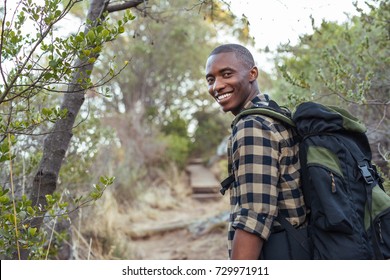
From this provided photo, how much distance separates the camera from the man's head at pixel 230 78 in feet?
6.70

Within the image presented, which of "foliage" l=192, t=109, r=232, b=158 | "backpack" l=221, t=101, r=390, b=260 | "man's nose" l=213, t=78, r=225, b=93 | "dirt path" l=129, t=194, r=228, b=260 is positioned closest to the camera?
"backpack" l=221, t=101, r=390, b=260

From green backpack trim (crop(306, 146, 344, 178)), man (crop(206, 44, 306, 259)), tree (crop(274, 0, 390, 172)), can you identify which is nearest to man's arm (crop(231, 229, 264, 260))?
man (crop(206, 44, 306, 259))

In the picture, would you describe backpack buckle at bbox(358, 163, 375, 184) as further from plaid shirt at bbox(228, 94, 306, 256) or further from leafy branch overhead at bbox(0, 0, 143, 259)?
leafy branch overhead at bbox(0, 0, 143, 259)

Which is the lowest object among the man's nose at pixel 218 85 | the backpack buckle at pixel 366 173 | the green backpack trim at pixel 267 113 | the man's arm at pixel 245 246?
the man's arm at pixel 245 246

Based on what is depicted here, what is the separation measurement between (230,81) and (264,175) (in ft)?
1.62

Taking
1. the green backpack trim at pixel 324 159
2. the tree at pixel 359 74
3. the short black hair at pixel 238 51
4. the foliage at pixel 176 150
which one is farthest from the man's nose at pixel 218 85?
the foliage at pixel 176 150

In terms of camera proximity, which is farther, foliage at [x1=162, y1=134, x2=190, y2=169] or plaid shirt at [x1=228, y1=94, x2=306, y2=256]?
foliage at [x1=162, y1=134, x2=190, y2=169]

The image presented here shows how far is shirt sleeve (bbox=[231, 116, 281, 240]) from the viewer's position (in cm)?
171

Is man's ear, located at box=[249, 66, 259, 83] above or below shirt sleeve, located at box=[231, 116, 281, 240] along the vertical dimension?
above

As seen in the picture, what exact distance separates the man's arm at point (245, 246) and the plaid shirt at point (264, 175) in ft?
0.08

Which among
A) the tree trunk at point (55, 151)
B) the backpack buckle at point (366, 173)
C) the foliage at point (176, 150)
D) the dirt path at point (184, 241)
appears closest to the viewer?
the backpack buckle at point (366, 173)

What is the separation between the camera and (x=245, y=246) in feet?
5.63

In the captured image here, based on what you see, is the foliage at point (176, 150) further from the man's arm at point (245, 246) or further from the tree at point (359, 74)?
the man's arm at point (245, 246)
